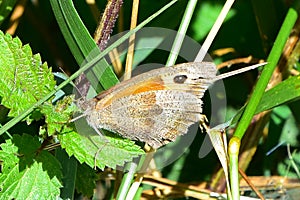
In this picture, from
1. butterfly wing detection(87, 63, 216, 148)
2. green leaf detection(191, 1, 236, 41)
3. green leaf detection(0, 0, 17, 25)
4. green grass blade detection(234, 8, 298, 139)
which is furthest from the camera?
green leaf detection(191, 1, 236, 41)

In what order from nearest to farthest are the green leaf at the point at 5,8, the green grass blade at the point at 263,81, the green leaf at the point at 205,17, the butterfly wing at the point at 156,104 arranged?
the butterfly wing at the point at 156,104 → the green grass blade at the point at 263,81 → the green leaf at the point at 5,8 → the green leaf at the point at 205,17

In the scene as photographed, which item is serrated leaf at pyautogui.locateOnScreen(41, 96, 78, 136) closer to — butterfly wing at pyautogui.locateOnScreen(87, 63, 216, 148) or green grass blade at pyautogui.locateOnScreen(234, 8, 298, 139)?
butterfly wing at pyautogui.locateOnScreen(87, 63, 216, 148)

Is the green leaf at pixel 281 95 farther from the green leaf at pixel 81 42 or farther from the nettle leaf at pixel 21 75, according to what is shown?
the nettle leaf at pixel 21 75

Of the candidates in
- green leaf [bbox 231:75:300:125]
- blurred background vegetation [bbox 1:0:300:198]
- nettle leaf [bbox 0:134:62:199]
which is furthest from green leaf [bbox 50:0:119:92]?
blurred background vegetation [bbox 1:0:300:198]

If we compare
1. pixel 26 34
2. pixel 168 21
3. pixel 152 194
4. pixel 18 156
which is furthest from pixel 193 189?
pixel 26 34

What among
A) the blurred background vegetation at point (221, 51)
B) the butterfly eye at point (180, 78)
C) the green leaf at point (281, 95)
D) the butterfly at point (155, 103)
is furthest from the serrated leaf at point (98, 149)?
the blurred background vegetation at point (221, 51)

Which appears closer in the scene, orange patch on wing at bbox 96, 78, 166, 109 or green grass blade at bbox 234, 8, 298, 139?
orange patch on wing at bbox 96, 78, 166, 109

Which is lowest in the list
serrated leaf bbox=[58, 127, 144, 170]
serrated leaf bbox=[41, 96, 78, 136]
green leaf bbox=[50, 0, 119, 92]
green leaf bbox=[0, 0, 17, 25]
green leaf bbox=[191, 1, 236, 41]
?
serrated leaf bbox=[58, 127, 144, 170]
